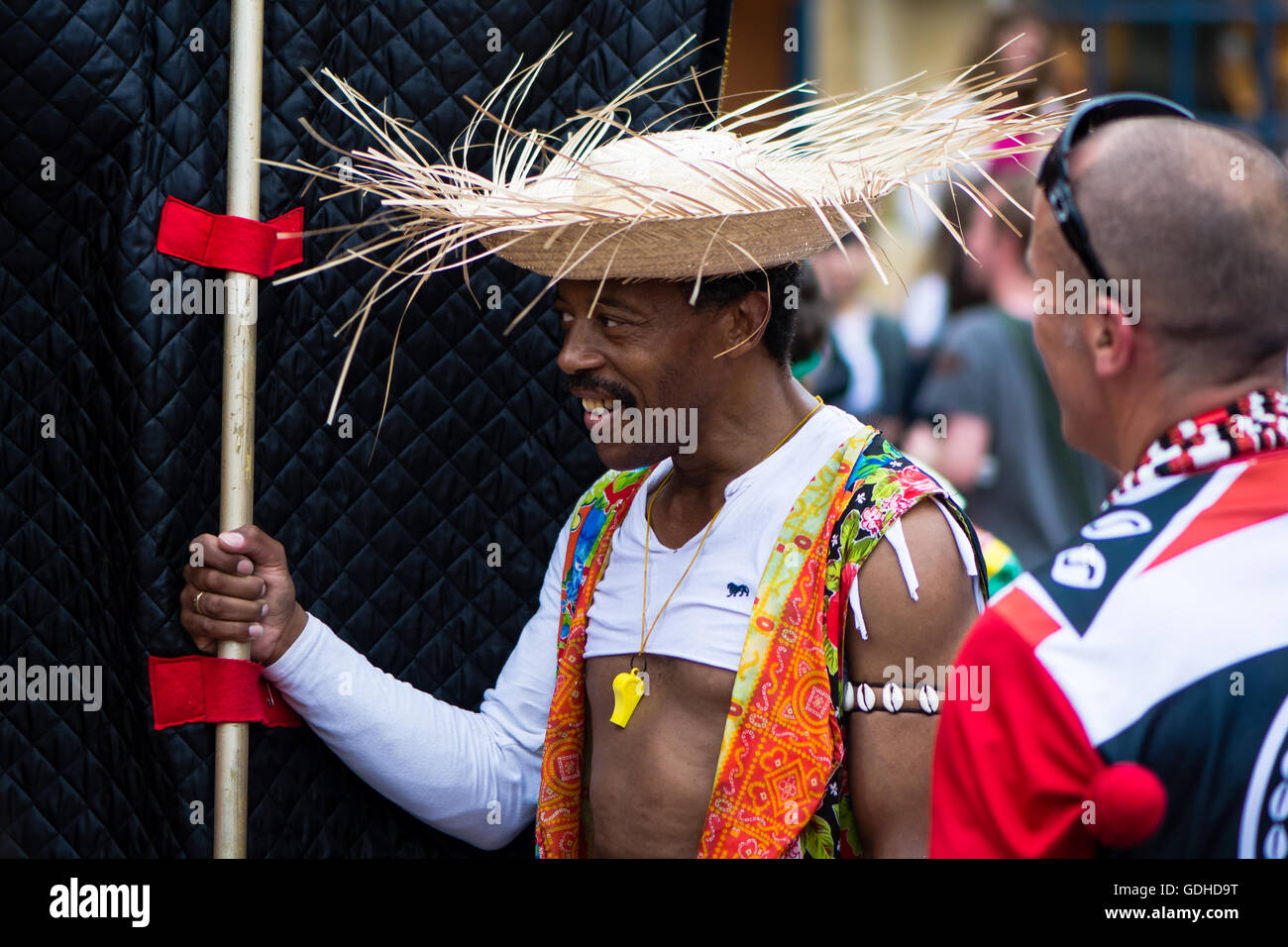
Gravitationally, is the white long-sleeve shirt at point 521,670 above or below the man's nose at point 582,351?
below

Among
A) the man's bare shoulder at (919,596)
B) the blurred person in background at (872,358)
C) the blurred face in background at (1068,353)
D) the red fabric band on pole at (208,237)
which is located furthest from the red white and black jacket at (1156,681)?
the blurred person in background at (872,358)

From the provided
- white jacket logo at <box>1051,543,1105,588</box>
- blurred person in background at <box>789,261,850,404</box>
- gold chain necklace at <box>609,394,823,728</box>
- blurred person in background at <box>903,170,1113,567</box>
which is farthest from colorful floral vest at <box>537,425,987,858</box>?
blurred person in background at <box>903,170,1113,567</box>

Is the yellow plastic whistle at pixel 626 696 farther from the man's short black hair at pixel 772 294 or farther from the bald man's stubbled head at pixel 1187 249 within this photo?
→ the bald man's stubbled head at pixel 1187 249

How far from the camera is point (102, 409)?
2396 mm

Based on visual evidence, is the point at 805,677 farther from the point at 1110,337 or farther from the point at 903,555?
the point at 1110,337

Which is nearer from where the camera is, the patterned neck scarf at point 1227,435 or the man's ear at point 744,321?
Result: the patterned neck scarf at point 1227,435

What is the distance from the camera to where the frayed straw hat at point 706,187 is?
208 cm

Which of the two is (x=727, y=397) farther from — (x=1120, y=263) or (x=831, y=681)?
(x=1120, y=263)

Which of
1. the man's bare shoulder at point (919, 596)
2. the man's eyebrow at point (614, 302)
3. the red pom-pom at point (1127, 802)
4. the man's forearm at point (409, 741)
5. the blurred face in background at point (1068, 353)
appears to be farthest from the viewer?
the man's forearm at point (409, 741)

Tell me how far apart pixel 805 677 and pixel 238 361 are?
3.51 feet

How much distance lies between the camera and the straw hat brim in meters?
2.10

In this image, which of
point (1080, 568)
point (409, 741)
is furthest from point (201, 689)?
point (1080, 568)

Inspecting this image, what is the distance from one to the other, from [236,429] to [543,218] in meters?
0.64

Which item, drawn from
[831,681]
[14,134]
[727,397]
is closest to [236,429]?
[14,134]
